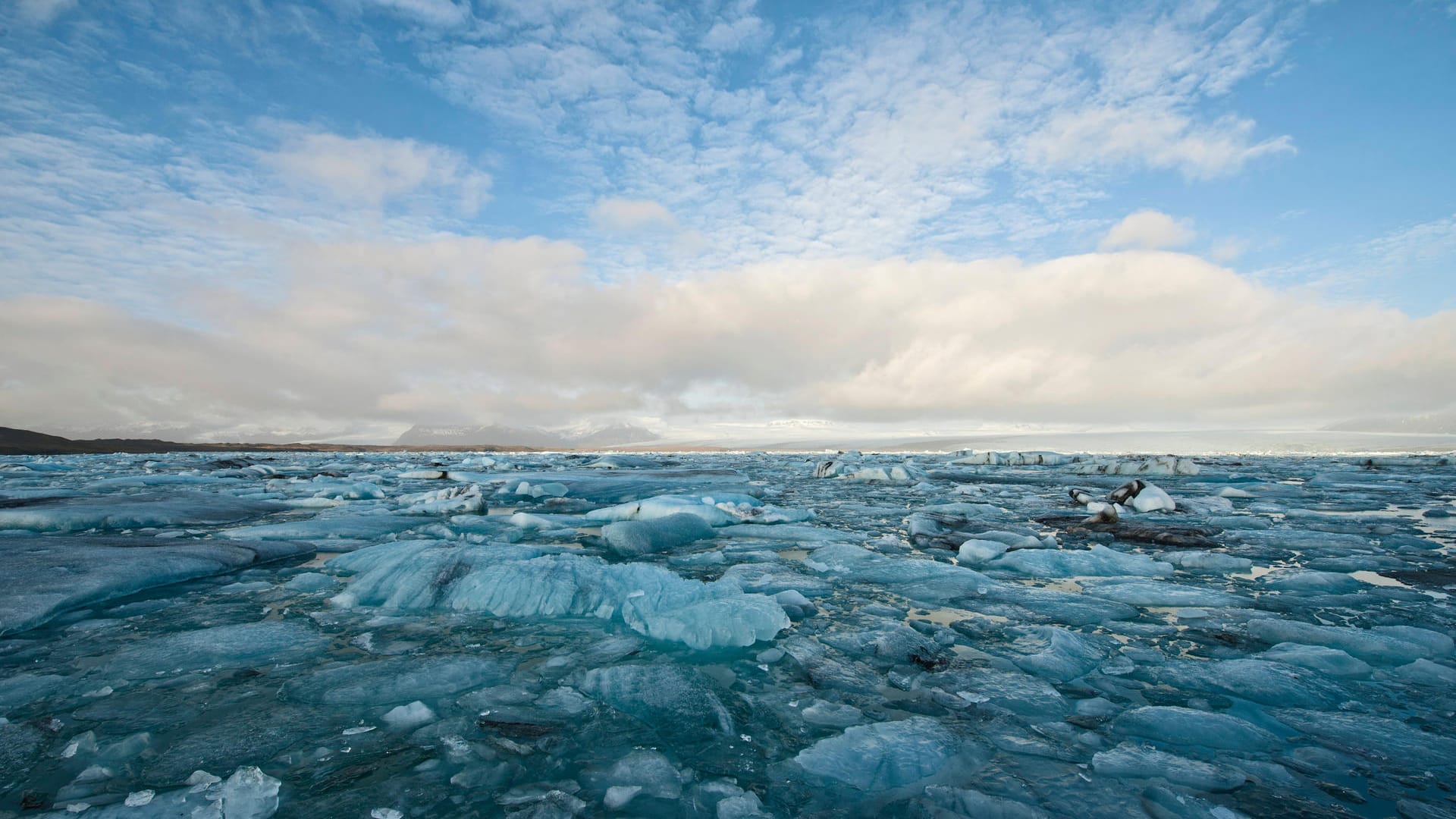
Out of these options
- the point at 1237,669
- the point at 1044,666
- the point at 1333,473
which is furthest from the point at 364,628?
the point at 1333,473

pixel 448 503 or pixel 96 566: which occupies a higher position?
pixel 96 566

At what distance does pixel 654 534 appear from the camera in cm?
676

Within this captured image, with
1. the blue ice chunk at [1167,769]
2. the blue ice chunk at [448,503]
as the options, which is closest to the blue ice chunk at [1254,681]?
the blue ice chunk at [1167,769]

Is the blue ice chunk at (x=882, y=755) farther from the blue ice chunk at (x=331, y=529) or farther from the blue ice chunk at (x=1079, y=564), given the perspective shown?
the blue ice chunk at (x=331, y=529)

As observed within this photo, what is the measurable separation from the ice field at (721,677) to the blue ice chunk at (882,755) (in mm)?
11

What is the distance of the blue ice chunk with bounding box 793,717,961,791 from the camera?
2.08m

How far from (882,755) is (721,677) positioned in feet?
3.38

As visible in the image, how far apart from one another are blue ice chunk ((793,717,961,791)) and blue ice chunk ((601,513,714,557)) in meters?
4.20

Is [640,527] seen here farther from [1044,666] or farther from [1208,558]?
[1208,558]

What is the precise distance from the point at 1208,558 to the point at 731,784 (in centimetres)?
583

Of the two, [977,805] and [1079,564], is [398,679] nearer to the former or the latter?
[977,805]

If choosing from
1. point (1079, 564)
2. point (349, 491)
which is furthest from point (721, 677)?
point (349, 491)

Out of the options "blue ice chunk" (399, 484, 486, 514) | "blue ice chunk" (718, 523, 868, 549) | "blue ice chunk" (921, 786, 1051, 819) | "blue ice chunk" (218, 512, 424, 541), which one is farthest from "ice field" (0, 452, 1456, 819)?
"blue ice chunk" (399, 484, 486, 514)

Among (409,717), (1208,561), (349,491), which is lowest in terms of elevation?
(1208,561)
